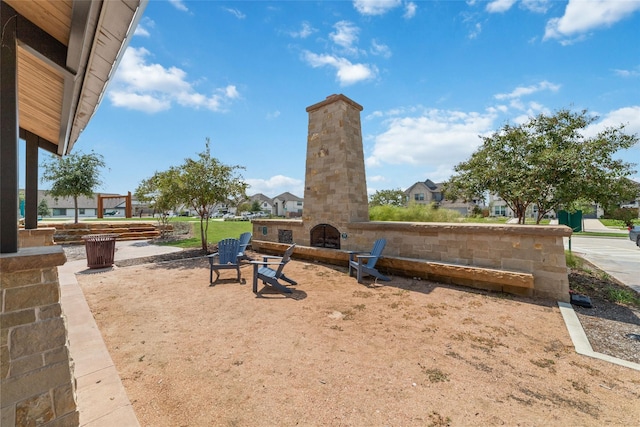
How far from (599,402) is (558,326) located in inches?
76.4

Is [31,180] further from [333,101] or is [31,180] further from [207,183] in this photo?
[333,101]

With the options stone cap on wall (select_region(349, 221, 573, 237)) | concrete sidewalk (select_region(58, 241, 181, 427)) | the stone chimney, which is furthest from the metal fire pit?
stone cap on wall (select_region(349, 221, 573, 237))

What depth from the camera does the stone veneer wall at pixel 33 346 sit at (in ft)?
5.67

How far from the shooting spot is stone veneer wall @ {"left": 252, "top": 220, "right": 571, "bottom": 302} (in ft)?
17.0

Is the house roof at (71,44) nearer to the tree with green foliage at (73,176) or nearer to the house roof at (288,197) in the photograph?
the tree with green foliage at (73,176)

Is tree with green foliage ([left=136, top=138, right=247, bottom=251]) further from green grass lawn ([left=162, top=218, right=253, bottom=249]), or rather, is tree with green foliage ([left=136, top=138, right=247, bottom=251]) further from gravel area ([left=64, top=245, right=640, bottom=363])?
gravel area ([left=64, top=245, right=640, bottom=363])

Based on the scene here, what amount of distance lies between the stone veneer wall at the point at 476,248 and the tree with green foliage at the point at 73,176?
16.5 meters

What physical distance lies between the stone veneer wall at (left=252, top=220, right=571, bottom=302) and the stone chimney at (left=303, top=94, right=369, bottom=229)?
2.41 ft

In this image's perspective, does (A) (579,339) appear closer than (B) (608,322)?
Yes

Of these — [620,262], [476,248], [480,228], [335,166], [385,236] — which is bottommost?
[620,262]

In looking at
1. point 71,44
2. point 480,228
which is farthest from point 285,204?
point 71,44

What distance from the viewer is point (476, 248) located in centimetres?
601

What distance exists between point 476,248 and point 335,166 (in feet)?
15.2

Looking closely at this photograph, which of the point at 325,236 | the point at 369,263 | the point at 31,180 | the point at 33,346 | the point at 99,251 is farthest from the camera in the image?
the point at 325,236
